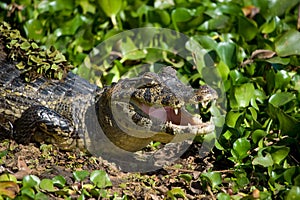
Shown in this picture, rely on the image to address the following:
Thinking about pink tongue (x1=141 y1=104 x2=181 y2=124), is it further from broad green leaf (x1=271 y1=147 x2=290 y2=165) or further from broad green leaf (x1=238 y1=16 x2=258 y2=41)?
broad green leaf (x1=238 y1=16 x2=258 y2=41)

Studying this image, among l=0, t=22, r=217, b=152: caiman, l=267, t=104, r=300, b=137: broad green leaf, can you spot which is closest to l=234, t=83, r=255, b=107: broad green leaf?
l=267, t=104, r=300, b=137: broad green leaf

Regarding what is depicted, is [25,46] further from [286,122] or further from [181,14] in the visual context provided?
[286,122]

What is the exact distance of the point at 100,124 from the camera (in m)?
5.09

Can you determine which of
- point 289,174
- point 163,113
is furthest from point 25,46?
point 289,174

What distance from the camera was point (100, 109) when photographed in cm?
509

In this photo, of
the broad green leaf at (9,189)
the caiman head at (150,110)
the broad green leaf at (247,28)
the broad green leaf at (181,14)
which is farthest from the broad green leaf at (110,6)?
the broad green leaf at (9,189)

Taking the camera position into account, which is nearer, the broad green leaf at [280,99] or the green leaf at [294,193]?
the green leaf at [294,193]

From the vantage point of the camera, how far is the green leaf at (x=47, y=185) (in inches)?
164

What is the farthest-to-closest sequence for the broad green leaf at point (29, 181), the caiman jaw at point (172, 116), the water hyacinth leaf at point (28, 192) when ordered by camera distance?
1. the caiman jaw at point (172, 116)
2. the broad green leaf at point (29, 181)
3. the water hyacinth leaf at point (28, 192)

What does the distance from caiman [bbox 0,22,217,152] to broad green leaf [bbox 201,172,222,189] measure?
0.33 metres

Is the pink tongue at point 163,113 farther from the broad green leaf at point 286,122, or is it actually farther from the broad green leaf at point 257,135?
the broad green leaf at point 286,122

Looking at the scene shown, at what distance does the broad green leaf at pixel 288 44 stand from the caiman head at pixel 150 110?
1.39m

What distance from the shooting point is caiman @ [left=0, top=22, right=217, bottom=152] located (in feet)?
15.2

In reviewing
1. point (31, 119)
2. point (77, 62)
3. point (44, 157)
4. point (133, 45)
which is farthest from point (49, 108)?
point (133, 45)
